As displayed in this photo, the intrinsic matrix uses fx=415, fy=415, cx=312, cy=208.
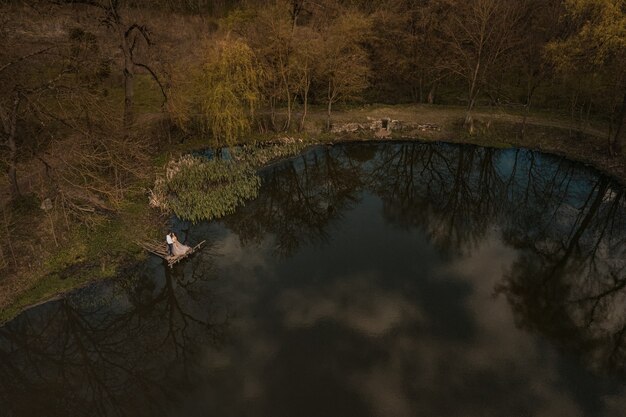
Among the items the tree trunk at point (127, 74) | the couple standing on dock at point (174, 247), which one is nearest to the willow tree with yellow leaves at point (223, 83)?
the tree trunk at point (127, 74)

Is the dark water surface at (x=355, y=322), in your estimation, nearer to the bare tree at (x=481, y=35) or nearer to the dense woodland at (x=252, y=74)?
the dense woodland at (x=252, y=74)

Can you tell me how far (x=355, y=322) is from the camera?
58.5ft

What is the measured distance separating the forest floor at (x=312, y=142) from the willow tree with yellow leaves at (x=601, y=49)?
3273 mm

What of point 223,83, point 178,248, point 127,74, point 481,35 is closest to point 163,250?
point 178,248

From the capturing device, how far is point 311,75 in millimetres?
37094

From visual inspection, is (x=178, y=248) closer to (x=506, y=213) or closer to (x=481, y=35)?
(x=506, y=213)

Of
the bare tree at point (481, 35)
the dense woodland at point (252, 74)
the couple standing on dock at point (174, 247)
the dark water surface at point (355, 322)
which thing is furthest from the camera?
the bare tree at point (481, 35)

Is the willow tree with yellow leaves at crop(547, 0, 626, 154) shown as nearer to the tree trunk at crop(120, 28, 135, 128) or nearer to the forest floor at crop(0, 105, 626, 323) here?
the forest floor at crop(0, 105, 626, 323)

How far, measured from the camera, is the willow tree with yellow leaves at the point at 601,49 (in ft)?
95.4

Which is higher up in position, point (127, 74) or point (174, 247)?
point (127, 74)

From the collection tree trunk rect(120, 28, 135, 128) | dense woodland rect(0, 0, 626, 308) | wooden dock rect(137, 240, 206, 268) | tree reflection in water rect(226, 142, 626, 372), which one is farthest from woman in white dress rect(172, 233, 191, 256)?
tree trunk rect(120, 28, 135, 128)

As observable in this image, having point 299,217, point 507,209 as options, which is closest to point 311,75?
point 299,217

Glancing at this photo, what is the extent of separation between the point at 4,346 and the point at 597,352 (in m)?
24.2

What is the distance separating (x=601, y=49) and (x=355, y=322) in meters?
27.5
